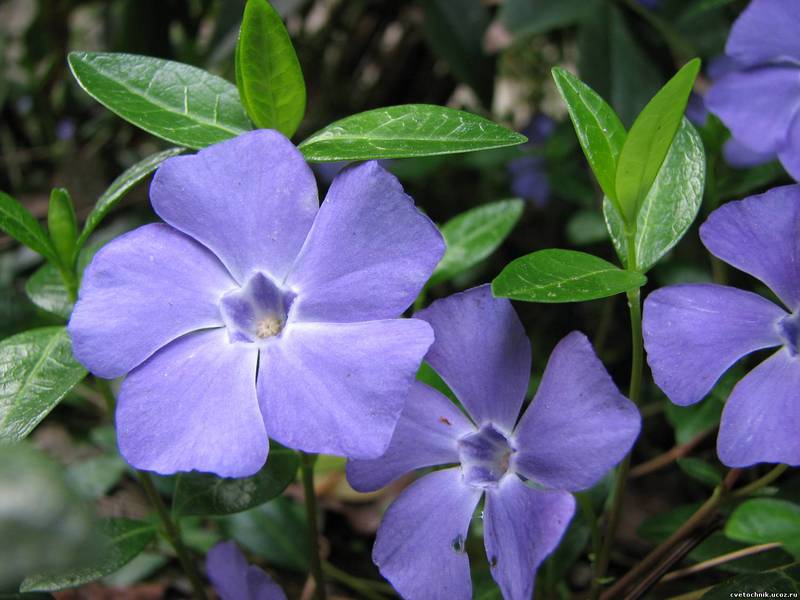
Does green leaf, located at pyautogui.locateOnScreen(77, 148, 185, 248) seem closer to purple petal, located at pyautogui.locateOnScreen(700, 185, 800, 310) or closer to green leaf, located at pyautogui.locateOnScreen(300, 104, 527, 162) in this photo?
green leaf, located at pyautogui.locateOnScreen(300, 104, 527, 162)

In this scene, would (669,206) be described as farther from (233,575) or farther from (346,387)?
(233,575)

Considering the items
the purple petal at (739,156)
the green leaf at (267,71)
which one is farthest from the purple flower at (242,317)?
the purple petal at (739,156)

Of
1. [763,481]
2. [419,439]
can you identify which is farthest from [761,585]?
[419,439]

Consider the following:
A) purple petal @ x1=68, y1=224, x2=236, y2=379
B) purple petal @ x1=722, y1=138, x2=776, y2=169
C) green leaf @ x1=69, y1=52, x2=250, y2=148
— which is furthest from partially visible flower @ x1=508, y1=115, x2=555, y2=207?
purple petal @ x1=68, y1=224, x2=236, y2=379

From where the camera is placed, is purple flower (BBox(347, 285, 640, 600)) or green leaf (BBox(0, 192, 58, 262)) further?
green leaf (BBox(0, 192, 58, 262))

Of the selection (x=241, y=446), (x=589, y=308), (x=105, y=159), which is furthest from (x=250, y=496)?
(x=105, y=159)

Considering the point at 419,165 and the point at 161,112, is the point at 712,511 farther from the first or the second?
the point at 419,165
